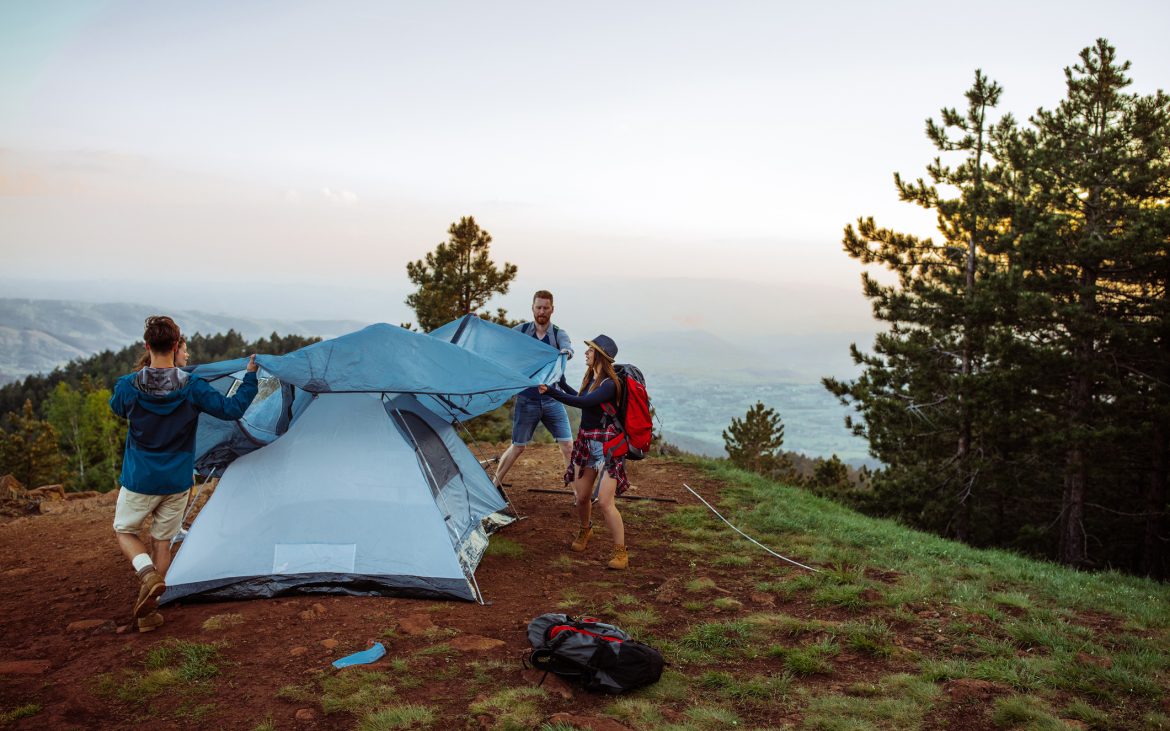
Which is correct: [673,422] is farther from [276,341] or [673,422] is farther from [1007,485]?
[1007,485]

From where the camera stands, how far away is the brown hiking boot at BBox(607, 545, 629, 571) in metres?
7.39

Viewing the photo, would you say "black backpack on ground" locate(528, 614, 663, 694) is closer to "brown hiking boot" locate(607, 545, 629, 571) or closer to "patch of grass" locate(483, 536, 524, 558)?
"brown hiking boot" locate(607, 545, 629, 571)

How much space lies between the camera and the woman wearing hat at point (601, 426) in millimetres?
7086

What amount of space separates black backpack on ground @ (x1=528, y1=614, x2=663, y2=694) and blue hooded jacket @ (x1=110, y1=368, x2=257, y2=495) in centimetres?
311

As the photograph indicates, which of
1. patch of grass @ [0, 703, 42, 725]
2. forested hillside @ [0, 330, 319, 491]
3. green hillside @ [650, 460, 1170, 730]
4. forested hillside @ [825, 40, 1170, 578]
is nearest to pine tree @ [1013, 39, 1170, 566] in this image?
forested hillside @ [825, 40, 1170, 578]

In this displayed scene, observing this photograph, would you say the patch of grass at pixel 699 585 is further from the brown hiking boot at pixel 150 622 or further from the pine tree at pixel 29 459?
the pine tree at pixel 29 459

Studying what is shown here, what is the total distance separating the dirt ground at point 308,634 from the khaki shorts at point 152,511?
28.1 inches

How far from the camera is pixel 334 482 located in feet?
21.4

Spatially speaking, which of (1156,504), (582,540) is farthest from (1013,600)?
(1156,504)

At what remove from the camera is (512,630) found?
572 cm

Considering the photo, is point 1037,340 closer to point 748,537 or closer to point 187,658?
point 748,537

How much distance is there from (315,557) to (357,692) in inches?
78.4

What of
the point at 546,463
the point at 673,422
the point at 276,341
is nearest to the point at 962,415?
the point at 546,463

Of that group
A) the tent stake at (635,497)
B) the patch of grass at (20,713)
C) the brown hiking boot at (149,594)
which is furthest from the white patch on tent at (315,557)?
the tent stake at (635,497)
